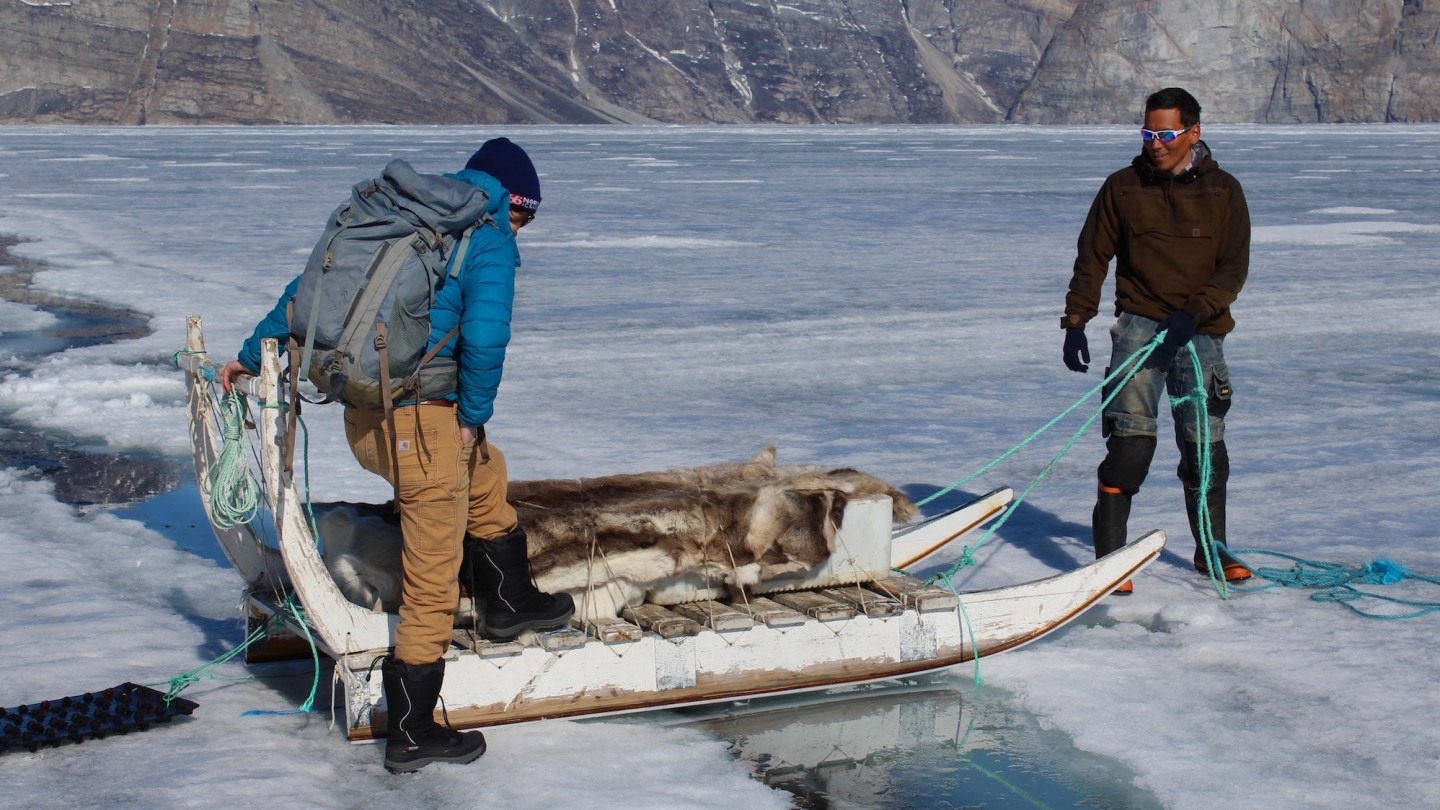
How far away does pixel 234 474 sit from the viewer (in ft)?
13.0

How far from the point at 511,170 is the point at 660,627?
4.28 feet

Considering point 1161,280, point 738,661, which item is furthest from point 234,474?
point 1161,280

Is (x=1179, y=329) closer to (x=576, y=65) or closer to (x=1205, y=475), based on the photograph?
(x=1205, y=475)

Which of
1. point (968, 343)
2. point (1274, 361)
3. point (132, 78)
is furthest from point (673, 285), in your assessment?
point (132, 78)

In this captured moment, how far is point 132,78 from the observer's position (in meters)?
111

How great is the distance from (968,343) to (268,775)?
24.6 ft

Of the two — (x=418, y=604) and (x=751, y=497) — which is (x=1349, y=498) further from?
(x=418, y=604)

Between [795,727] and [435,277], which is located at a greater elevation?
[435,277]

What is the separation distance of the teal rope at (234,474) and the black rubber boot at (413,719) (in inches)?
27.1

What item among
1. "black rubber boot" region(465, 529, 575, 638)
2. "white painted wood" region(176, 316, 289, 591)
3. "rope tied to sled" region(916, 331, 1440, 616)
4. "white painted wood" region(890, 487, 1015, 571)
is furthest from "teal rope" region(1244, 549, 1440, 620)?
"white painted wood" region(176, 316, 289, 591)

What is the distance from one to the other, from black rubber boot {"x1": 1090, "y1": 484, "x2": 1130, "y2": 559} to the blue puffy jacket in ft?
8.23

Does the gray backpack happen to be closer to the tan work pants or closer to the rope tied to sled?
the tan work pants

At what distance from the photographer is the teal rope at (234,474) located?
12.8 feet

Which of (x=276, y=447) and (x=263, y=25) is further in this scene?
(x=263, y=25)
